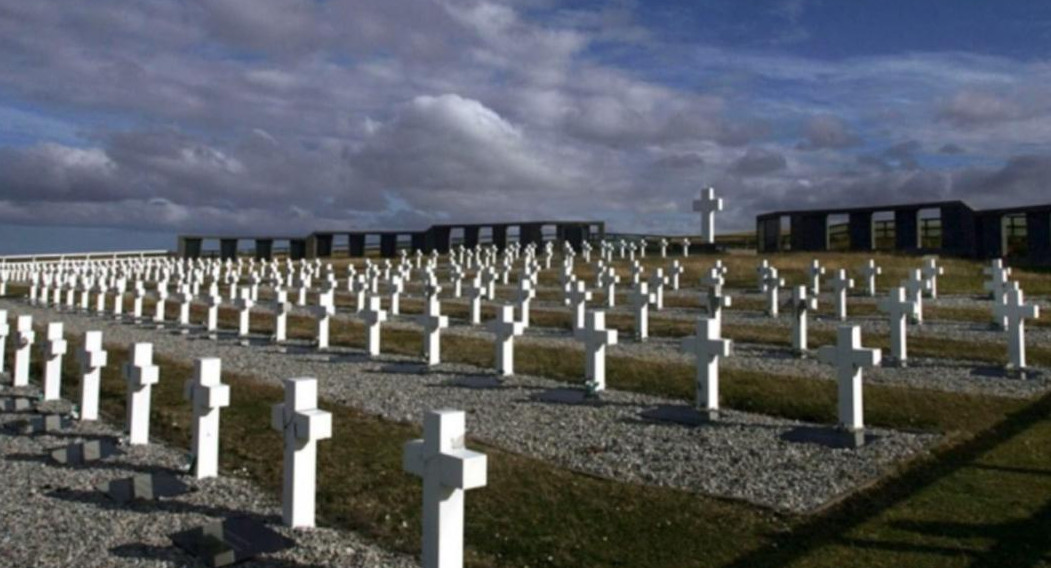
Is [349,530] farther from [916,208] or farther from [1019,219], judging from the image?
[1019,219]

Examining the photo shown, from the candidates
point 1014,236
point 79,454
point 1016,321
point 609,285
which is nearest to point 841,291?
point 609,285

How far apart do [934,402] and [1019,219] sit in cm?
3286

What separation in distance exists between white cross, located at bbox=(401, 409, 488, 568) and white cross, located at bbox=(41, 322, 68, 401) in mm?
7442

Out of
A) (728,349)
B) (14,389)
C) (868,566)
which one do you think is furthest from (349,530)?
(14,389)

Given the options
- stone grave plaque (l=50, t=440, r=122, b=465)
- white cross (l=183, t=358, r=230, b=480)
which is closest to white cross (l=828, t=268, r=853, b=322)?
white cross (l=183, t=358, r=230, b=480)

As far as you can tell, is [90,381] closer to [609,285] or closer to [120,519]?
[120,519]

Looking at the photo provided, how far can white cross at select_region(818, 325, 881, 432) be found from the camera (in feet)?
25.4

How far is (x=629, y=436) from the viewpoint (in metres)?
7.65

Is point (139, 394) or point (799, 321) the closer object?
point (139, 394)

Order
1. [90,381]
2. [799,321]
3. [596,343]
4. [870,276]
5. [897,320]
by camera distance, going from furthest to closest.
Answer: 1. [870,276]
2. [799,321]
3. [897,320]
4. [596,343]
5. [90,381]

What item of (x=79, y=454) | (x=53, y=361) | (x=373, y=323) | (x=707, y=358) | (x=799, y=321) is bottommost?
(x=79, y=454)

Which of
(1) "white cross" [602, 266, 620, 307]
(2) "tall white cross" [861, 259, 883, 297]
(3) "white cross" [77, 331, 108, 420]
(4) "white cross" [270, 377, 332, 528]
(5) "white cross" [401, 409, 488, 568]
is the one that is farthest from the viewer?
(2) "tall white cross" [861, 259, 883, 297]

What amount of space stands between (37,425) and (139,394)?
1.46m

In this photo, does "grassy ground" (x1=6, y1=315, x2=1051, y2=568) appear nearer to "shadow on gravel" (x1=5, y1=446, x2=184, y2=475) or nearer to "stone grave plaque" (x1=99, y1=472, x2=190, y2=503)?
"shadow on gravel" (x1=5, y1=446, x2=184, y2=475)
